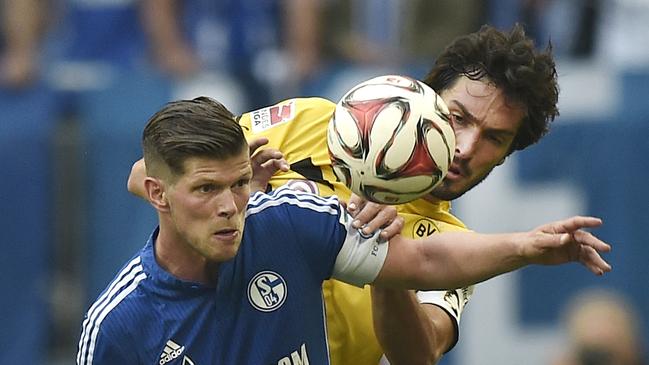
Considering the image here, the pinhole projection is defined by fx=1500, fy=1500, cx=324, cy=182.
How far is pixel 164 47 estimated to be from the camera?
438 inches

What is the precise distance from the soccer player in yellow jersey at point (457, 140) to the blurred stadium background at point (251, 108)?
3.85 metres

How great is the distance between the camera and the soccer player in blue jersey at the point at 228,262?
552 centimetres

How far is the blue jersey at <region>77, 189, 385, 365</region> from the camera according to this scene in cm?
569

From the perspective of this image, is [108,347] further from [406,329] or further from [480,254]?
[480,254]

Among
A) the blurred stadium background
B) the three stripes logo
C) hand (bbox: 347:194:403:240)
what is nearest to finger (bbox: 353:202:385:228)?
hand (bbox: 347:194:403:240)

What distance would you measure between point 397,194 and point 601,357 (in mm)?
3588

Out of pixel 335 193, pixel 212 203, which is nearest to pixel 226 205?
pixel 212 203

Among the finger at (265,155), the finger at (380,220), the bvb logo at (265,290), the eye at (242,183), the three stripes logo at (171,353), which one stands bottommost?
the three stripes logo at (171,353)

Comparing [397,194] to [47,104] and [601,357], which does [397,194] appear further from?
[47,104]

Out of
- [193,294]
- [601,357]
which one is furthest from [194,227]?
[601,357]

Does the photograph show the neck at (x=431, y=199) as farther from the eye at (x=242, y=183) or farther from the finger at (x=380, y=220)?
the eye at (x=242, y=183)

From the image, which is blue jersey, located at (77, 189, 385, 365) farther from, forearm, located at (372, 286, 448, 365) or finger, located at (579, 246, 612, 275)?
finger, located at (579, 246, 612, 275)

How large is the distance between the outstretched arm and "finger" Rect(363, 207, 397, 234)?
8 cm

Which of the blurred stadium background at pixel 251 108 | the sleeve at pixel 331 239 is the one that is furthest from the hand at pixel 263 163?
the blurred stadium background at pixel 251 108
